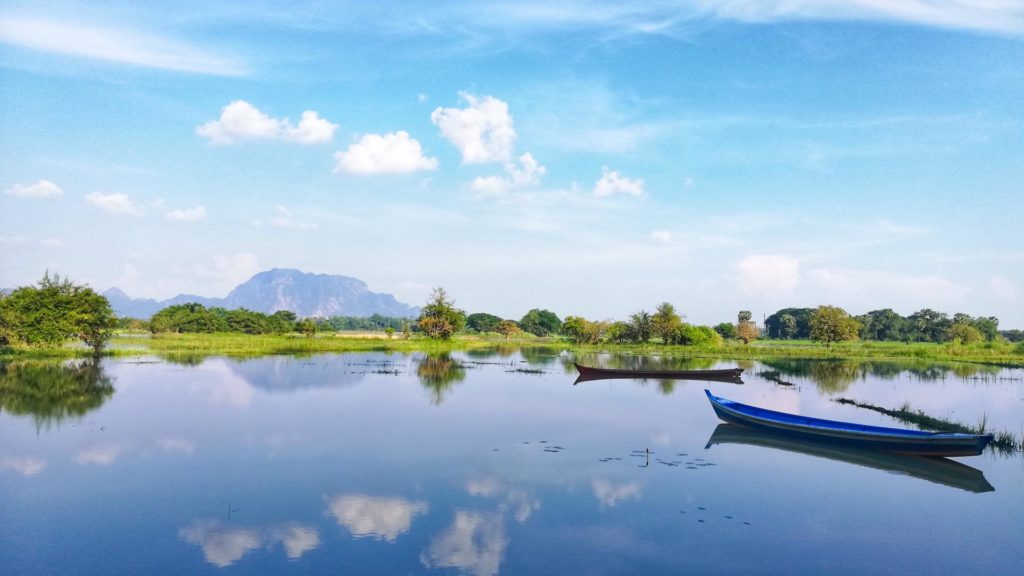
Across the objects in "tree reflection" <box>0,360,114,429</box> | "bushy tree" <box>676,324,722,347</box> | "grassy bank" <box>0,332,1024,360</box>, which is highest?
"bushy tree" <box>676,324,722,347</box>

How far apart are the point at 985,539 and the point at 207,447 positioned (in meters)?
20.6

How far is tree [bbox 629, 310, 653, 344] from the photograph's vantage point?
78825 mm

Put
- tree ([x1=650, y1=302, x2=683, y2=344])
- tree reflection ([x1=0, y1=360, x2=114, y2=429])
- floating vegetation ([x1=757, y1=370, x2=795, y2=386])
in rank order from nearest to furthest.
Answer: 1. tree reflection ([x1=0, y1=360, x2=114, y2=429])
2. floating vegetation ([x1=757, y1=370, x2=795, y2=386])
3. tree ([x1=650, y1=302, x2=683, y2=344])

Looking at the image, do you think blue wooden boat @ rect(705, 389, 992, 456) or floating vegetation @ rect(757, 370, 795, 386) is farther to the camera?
floating vegetation @ rect(757, 370, 795, 386)

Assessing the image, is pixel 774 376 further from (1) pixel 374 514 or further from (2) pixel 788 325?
(2) pixel 788 325

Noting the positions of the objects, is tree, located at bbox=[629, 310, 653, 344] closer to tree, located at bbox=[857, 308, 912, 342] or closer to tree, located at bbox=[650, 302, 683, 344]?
tree, located at bbox=[650, 302, 683, 344]

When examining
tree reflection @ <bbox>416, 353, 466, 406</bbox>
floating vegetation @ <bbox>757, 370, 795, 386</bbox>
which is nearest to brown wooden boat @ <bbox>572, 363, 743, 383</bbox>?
floating vegetation @ <bbox>757, 370, 795, 386</bbox>

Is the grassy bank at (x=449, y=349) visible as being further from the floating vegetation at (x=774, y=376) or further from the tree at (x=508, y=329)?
the tree at (x=508, y=329)

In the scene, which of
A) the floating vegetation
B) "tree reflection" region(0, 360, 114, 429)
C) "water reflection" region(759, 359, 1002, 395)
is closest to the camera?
"tree reflection" region(0, 360, 114, 429)

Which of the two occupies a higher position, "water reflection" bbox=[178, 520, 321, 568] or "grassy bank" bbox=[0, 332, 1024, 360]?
"grassy bank" bbox=[0, 332, 1024, 360]

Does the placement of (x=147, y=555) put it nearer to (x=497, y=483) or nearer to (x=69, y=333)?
(x=497, y=483)

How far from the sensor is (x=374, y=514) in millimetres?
12812

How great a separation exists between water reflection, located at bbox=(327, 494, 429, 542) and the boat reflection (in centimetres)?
1176

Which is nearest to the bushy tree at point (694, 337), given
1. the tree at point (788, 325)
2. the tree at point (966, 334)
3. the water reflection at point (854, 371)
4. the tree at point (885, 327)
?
the water reflection at point (854, 371)
